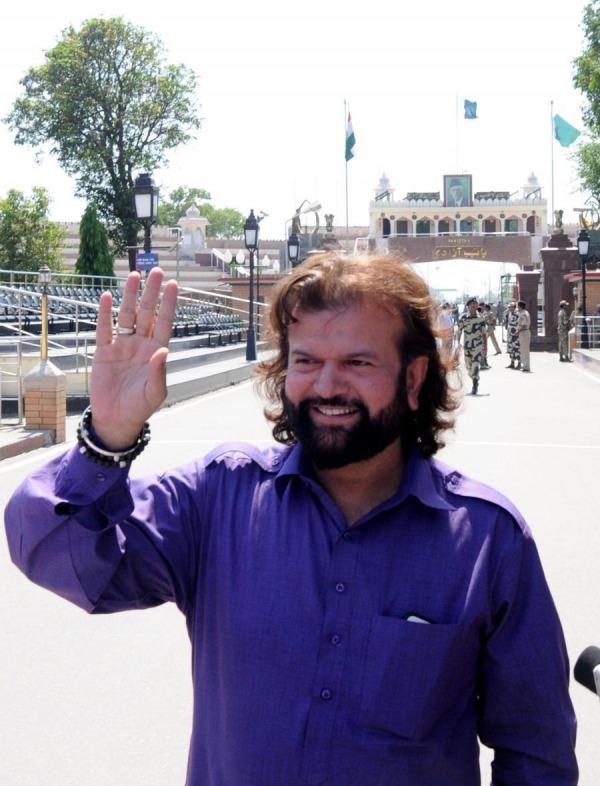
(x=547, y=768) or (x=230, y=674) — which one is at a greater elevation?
(x=230, y=674)

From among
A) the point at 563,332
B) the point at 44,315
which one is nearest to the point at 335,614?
the point at 44,315

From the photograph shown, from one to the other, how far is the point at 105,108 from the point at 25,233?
750 centimetres

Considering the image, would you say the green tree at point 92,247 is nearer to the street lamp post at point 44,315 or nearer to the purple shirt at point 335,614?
the street lamp post at point 44,315

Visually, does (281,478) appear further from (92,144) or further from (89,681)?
(92,144)

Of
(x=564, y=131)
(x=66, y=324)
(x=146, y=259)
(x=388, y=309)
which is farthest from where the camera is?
(x=564, y=131)

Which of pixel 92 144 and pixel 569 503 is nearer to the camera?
pixel 569 503

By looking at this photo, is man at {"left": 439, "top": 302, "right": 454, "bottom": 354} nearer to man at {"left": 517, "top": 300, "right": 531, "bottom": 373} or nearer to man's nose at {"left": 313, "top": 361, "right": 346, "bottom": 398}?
man's nose at {"left": 313, "top": 361, "right": 346, "bottom": 398}

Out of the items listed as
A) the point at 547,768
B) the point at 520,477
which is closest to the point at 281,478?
the point at 547,768

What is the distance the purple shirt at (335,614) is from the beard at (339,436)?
0.18ft

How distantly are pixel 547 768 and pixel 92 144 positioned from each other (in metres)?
57.3

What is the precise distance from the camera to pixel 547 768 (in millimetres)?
2203

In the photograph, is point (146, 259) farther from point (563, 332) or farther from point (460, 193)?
point (460, 193)

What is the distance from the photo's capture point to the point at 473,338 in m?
22.6

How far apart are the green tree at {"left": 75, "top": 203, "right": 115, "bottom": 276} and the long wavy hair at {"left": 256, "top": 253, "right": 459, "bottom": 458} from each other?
54.1 meters
